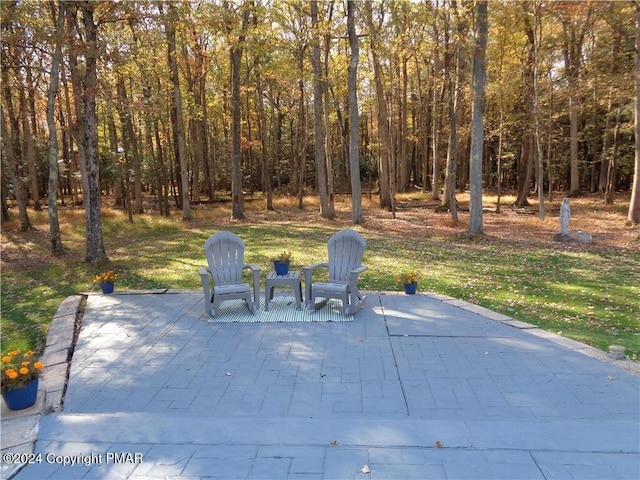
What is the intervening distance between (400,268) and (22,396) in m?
6.15

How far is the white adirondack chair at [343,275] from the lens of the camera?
16.3 feet

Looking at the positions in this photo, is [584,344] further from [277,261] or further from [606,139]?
[606,139]

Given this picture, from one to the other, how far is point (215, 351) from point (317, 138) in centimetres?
1283

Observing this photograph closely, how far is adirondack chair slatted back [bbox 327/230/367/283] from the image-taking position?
5.29 metres

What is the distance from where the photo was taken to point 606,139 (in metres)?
19.0

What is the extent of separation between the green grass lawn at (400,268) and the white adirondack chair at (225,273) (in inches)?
68.5

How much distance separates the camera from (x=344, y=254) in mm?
5344

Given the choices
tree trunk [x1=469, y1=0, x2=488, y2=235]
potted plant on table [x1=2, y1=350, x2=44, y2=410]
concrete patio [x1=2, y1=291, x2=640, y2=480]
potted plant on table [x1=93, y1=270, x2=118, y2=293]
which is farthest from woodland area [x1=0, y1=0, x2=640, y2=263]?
potted plant on table [x1=2, y1=350, x2=44, y2=410]

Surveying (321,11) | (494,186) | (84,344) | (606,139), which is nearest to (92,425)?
(84,344)

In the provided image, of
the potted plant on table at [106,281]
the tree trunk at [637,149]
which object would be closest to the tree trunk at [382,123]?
the tree trunk at [637,149]

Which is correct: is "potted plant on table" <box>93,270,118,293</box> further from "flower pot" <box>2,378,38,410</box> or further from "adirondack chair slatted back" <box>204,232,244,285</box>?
"flower pot" <box>2,378,38,410</box>

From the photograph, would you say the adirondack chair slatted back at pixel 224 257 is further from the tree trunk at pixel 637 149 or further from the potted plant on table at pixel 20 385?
the tree trunk at pixel 637 149

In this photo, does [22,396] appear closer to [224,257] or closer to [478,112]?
[224,257]

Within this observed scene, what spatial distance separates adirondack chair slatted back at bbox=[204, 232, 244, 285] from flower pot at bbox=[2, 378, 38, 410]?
2330 millimetres
